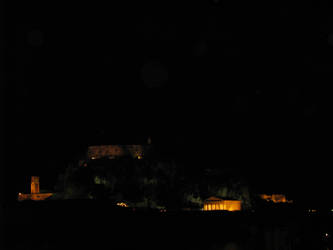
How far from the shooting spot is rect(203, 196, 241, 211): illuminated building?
2534cm

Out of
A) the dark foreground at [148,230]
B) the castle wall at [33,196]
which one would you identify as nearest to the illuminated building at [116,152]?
the castle wall at [33,196]

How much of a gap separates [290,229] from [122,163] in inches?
563

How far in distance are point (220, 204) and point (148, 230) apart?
1373cm

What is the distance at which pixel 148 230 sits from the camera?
485 inches

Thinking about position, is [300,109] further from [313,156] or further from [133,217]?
[133,217]

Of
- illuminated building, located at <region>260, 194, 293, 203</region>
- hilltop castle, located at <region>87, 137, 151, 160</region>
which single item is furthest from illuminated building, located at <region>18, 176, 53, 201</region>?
illuminated building, located at <region>260, 194, 293, 203</region>

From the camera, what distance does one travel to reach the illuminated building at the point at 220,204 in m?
25.3

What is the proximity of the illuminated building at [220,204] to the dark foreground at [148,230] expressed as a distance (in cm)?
828

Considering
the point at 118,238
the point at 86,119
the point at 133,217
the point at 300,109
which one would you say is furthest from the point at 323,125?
the point at 118,238

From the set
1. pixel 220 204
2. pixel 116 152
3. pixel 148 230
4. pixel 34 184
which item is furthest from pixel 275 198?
pixel 148 230

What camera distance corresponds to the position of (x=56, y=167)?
37750 mm

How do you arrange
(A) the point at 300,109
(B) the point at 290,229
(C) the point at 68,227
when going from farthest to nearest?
(A) the point at 300,109, (B) the point at 290,229, (C) the point at 68,227

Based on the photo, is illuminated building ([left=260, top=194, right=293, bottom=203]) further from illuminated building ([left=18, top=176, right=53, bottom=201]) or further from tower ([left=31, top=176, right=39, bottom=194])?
tower ([left=31, top=176, right=39, bottom=194])

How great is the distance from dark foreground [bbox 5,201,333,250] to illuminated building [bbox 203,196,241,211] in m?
8.28
